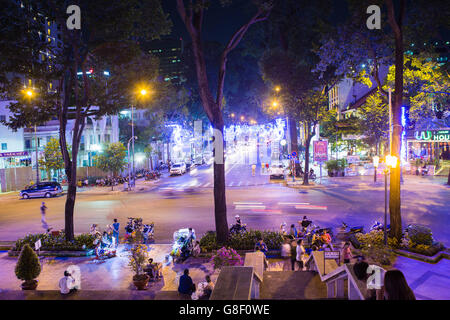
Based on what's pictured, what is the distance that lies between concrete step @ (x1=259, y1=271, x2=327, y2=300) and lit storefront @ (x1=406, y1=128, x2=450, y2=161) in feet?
87.2

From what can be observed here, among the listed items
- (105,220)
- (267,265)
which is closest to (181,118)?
(105,220)

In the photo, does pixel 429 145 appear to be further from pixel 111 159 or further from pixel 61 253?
pixel 61 253

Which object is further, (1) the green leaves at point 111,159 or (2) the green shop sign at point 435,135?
(1) the green leaves at point 111,159

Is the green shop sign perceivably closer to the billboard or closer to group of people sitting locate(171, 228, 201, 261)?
the billboard

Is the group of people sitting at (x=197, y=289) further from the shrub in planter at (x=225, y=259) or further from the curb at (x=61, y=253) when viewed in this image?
the curb at (x=61, y=253)

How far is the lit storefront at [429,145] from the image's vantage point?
98.0 ft

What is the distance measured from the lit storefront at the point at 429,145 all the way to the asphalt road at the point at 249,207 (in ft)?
14.4

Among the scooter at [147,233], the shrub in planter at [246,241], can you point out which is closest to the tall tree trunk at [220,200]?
the shrub in planter at [246,241]

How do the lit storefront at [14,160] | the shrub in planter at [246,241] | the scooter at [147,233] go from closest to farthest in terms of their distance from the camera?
the shrub in planter at [246,241] < the scooter at [147,233] < the lit storefront at [14,160]

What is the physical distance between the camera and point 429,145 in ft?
155

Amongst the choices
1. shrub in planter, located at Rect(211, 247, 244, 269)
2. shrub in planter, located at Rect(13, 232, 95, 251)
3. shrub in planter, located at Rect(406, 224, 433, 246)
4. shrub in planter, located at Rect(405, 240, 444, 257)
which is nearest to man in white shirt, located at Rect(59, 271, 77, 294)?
shrub in planter, located at Rect(211, 247, 244, 269)

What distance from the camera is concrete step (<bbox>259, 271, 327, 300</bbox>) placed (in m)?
8.85

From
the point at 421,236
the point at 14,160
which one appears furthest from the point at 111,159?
the point at 421,236
